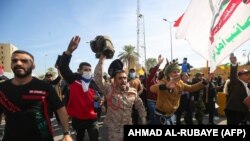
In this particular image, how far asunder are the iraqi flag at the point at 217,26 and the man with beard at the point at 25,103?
285cm

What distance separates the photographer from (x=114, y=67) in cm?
523

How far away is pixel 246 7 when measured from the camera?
5070 mm

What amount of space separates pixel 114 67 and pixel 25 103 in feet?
6.09

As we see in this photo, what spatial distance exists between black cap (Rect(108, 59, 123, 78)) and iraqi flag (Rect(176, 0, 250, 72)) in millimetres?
1522

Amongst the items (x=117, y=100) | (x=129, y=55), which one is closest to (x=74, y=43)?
(x=117, y=100)

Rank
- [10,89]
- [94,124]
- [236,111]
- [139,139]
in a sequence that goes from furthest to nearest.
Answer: [236,111] < [94,124] < [139,139] < [10,89]

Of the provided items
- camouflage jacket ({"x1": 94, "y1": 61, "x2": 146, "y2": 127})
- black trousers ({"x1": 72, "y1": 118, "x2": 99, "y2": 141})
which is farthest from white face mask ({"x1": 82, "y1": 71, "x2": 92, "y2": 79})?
camouflage jacket ({"x1": 94, "y1": 61, "x2": 146, "y2": 127})

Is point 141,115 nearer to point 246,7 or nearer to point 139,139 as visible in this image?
point 139,139

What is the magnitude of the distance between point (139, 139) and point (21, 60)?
1.71m

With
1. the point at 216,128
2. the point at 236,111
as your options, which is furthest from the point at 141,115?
the point at 236,111

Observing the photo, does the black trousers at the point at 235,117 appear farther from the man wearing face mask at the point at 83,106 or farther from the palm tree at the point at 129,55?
the palm tree at the point at 129,55

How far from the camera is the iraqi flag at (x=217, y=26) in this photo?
5066mm

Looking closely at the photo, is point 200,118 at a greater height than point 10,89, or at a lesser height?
lesser

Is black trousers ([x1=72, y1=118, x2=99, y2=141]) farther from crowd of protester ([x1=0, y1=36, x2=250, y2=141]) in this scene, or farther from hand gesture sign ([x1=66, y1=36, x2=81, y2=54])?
hand gesture sign ([x1=66, y1=36, x2=81, y2=54])
